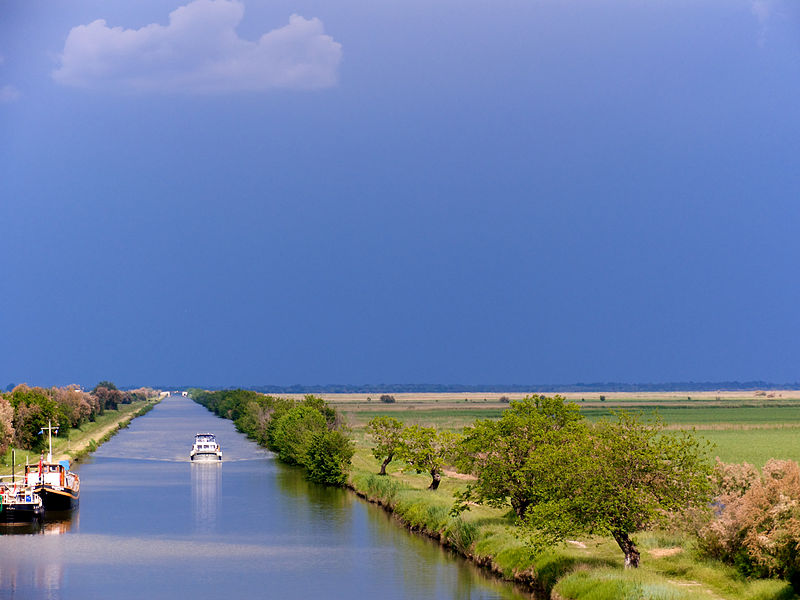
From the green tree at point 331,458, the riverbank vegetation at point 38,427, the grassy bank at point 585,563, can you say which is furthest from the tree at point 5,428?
the grassy bank at point 585,563

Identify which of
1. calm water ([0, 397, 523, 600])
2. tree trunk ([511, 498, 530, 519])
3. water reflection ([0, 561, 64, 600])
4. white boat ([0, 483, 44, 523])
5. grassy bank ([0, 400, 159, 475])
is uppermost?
tree trunk ([511, 498, 530, 519])

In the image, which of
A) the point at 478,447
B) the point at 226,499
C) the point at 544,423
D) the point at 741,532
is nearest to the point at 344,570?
the point at 478,447

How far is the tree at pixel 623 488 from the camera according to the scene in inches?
1261

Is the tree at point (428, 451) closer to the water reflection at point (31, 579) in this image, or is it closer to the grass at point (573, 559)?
the grass at point (573, 559)

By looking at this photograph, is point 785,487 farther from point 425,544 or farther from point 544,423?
point 425,544

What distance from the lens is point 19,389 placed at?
108 m

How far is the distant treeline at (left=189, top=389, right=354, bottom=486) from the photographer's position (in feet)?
241

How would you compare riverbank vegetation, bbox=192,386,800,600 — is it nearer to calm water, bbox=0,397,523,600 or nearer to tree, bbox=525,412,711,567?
tree, bbox=525,412,711,567

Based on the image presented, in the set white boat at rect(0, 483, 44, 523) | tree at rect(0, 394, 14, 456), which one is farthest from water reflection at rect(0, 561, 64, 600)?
tree at rect(0, 394, 14, 456)

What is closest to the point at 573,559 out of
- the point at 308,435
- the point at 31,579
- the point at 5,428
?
the point at 31,579

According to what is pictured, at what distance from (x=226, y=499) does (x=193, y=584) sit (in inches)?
1110

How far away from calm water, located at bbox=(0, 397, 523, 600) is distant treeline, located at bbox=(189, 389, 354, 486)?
2.07 metres

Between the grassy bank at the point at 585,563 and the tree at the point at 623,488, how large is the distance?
140cm

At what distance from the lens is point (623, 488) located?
3209 cm
